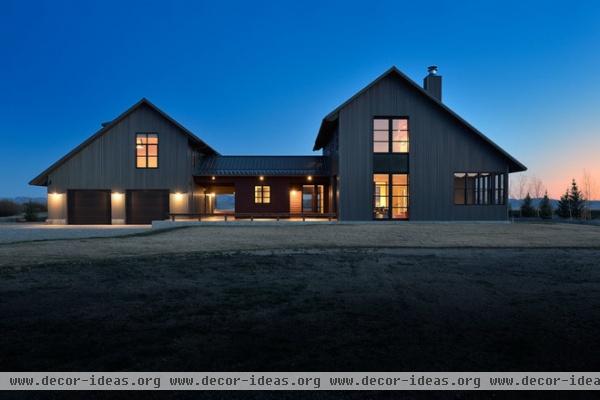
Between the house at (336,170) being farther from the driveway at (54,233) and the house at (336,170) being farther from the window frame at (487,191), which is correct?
the driveway at (54,233)

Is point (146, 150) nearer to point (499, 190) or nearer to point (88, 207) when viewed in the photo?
point (88, 207)

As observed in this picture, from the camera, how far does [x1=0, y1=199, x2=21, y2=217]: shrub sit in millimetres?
35688

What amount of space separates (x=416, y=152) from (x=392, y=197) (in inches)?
128

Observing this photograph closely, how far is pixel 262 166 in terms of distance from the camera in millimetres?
28141

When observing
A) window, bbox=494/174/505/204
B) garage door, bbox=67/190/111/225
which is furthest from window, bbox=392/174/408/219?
garage door, bbox=67/190/111/225

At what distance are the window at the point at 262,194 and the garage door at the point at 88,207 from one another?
34.0 ft

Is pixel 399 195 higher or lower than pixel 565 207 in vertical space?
higher

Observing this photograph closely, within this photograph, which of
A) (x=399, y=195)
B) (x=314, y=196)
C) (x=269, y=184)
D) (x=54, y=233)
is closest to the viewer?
(x=54, y=233)

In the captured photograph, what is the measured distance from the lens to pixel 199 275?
26.1ft

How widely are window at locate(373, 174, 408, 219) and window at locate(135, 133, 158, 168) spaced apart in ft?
49.8

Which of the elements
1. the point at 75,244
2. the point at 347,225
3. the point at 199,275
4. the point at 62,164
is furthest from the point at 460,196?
the point at 62,164

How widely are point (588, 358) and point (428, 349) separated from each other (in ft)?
5.37

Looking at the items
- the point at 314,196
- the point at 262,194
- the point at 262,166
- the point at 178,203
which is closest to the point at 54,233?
the point at 178,203

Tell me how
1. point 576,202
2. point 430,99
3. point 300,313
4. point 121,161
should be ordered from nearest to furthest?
point 300,313 → point 430,99 → point 121,161 → point 576,202
